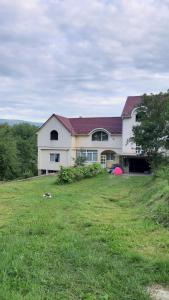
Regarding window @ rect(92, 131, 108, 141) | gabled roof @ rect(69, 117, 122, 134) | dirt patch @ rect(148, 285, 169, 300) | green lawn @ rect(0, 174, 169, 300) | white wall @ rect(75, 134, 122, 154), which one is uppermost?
gabled roof @ rect(69, 117, 122, 134)

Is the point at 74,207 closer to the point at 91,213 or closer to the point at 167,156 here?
the point at 91,213

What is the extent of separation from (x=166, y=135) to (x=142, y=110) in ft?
8.38

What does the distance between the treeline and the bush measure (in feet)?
56.9

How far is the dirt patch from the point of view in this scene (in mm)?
4543

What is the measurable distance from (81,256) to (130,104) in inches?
1286

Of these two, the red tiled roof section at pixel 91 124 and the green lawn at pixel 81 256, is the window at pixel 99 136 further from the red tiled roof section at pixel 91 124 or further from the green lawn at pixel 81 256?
the green lawn at pixel 81 256

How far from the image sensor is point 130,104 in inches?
1487

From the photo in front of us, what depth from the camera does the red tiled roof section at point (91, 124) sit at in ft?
128

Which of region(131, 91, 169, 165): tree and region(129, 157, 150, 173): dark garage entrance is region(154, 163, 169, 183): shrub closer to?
region(131, 91, 169, 165): tree

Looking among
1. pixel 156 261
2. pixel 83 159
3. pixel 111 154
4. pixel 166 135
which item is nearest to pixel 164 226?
pixel 156 261

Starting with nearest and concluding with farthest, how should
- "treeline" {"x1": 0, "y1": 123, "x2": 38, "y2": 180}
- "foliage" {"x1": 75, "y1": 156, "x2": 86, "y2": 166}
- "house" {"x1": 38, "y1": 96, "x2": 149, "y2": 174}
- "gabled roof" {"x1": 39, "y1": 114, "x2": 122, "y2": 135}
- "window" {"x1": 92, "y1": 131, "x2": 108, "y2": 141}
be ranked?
"foliage" {"x1": 75, "y1": 156, "x2": 86, "y2": 166} < "house" {"x1": 38, "y1": 96, "x2": 149, "y2": 174} < "gabled roof" {"x1": 39, "y1": 114, "x2": 122, "y2": 135} < "window" {"x1": 92, "y1": 131, "x2": 108, "y2": 141} < "treeline" {"x1": 0, "y1": 123, "x2": 38, "y2": 180}

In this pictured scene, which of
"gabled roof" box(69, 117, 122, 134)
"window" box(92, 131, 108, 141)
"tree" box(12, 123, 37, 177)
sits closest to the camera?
"gabled roof" box(69, 117, 122, 134)

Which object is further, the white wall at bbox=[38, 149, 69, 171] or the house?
the white wall at bbox=[38, 149, 69, 171]

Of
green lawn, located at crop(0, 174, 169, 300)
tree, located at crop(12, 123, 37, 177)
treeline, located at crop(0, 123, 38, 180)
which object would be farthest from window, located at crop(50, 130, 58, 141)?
green lawn, located at crop(0, 174, 169, 300)
